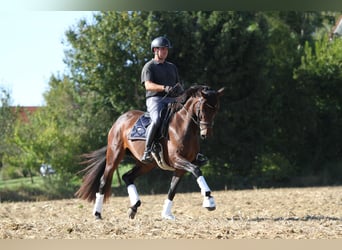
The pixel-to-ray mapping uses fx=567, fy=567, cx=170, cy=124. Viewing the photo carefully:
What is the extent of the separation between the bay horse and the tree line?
10615 mm

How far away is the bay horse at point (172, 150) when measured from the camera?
795 centimetres

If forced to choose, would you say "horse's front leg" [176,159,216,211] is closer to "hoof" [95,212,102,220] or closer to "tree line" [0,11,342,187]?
"hoof" [95,212,102,220]

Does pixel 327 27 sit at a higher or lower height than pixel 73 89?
higher

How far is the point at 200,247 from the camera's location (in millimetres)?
5832

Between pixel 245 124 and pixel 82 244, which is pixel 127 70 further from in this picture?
pixel 82 244

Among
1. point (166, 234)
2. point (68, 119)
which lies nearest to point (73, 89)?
point (68, 119)

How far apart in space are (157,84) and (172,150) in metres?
1.02

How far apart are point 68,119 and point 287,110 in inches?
345

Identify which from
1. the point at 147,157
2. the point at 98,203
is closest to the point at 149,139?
the point at 147,157

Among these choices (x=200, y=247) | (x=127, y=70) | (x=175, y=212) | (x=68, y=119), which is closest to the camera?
(x=200, y=247)

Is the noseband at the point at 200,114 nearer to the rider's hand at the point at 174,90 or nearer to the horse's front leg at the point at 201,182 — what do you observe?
the rider's hand at the point at 174,90

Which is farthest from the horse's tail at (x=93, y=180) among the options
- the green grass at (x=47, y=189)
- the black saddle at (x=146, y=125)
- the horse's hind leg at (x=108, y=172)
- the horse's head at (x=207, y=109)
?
the green grass at (x=47, y=189)

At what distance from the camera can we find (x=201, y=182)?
782 centimetres

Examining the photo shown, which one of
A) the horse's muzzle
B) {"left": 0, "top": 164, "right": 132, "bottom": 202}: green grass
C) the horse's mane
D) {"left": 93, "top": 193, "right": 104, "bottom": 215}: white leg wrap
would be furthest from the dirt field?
{"left": 0, "top": 164, "right": 132, "bottom": 202}: green grass
